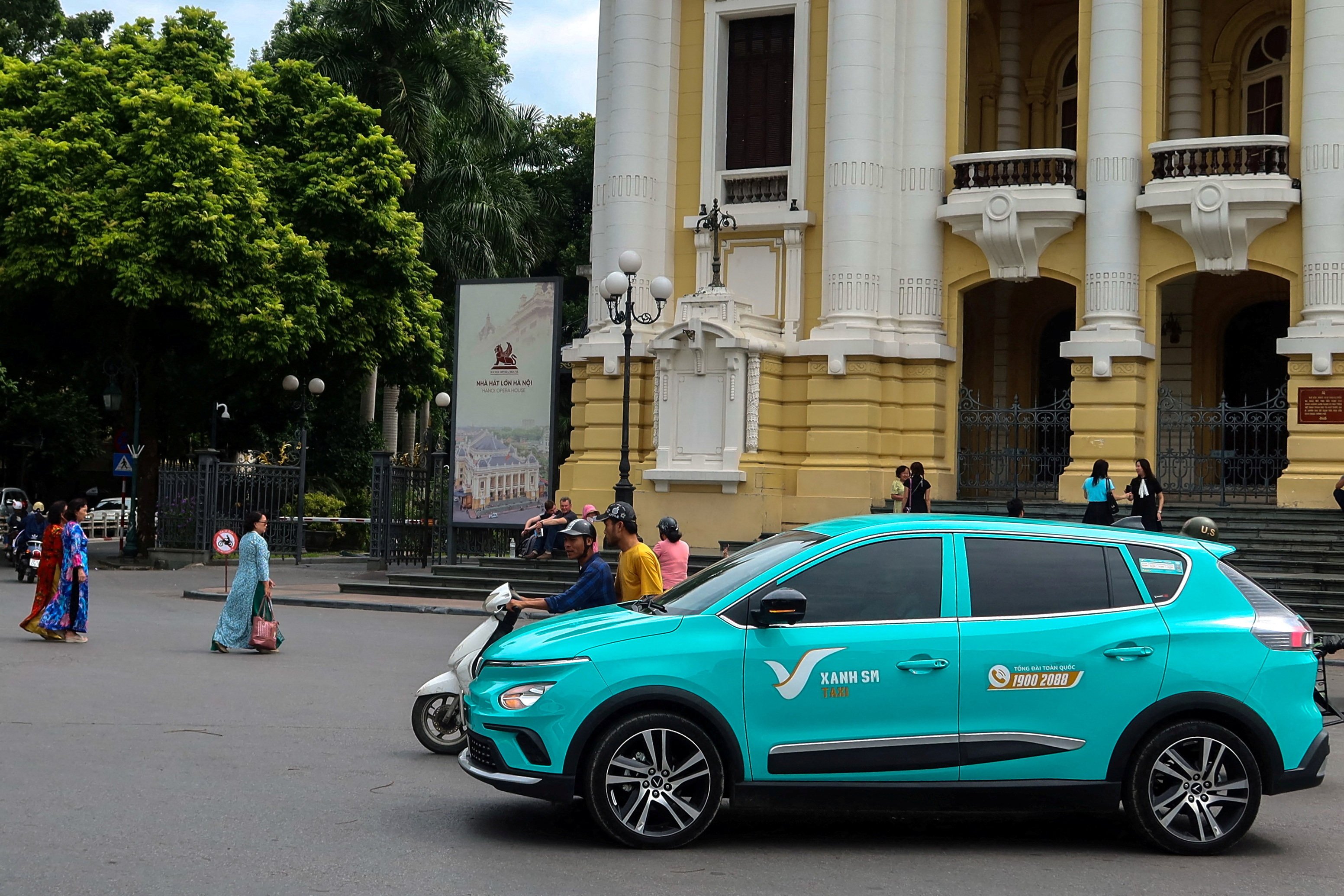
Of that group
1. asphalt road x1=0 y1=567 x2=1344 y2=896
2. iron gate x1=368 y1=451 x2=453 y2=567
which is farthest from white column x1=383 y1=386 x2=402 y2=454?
asphalt road x1=0 y1=567 x2=1344 y2=896

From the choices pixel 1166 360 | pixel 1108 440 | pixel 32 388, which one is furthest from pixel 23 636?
pixel 32 388

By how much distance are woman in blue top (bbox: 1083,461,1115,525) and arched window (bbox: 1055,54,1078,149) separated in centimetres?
1332

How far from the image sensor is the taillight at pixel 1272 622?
813 cm

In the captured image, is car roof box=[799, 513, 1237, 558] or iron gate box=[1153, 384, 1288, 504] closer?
car roof box=[799, 513, 1237, 558]

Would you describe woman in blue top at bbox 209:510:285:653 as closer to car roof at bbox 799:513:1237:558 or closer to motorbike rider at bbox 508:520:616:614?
motorbike rider at bbox 508:520:616:614

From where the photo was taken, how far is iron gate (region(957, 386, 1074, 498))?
28047mm

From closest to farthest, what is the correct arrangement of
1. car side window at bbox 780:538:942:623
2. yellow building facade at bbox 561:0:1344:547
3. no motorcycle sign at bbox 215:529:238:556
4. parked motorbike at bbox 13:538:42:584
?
car side window at bbox 780:538:942:623 < no motorcycle sign at bbox 215:529:238:556 < yellow building facade at bbox 561:0:1344:547 < parked motorbike at bbox 13:538:42:584

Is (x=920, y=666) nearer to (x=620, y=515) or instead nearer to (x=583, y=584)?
(x=583, y=584)

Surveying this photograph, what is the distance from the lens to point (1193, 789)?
803cm

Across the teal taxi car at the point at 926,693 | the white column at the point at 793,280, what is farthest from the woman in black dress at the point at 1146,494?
the teal taxi car at the point at 926,693

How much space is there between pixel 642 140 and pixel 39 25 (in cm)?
3074

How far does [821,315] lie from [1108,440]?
5.37 m

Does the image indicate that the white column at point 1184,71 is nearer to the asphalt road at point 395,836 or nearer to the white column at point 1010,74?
the white column at point 1010,74

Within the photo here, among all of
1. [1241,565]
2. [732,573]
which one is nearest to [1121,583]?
[732,573]
